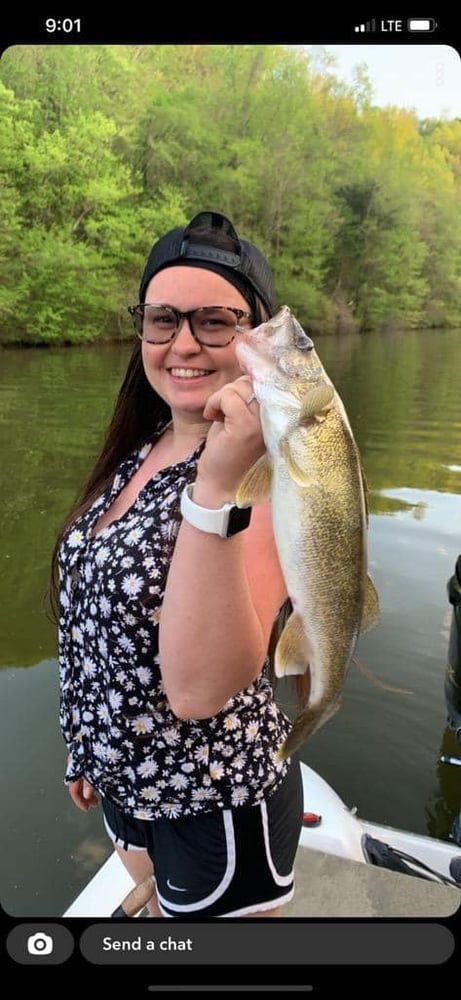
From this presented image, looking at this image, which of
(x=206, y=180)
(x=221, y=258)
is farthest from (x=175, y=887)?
(x=206, y=180)

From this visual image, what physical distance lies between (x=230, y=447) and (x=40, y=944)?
0.84 meters

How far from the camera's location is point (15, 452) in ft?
35.4

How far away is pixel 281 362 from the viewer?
118 centimetres

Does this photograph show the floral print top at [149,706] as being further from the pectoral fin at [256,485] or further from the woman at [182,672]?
the pectoral fin at [256,485]

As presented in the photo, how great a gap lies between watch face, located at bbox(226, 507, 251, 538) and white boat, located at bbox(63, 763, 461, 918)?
1519 millimetres

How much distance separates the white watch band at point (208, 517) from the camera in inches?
43.6

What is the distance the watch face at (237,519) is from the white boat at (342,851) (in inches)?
59.8

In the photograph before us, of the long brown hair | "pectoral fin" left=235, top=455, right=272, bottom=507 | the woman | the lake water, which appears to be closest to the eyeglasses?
the woman
